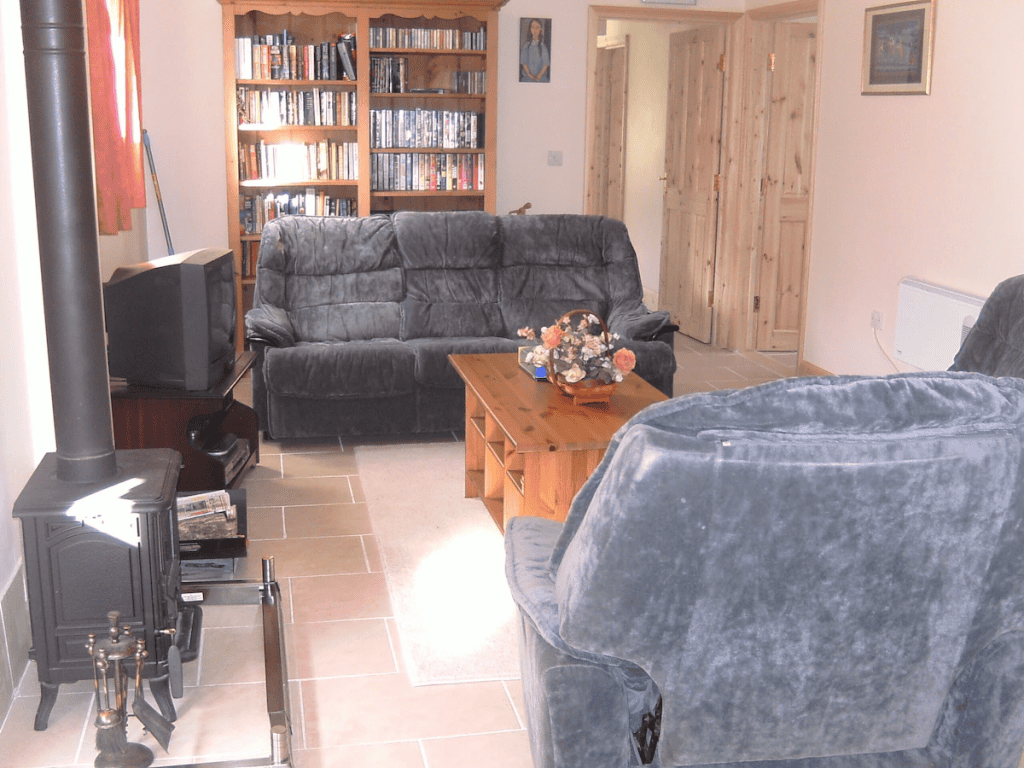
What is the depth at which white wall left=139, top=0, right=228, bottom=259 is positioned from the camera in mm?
6301

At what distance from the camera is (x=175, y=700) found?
8.91ft

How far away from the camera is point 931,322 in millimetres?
5016

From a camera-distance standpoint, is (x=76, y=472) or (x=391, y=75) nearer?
(x=76, y=472)

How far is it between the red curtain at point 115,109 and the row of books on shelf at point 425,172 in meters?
1.58

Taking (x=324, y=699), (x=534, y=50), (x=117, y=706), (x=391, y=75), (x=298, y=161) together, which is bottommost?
(x=324, y=699)

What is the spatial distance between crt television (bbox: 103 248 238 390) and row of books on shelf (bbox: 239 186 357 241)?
2.70 metres

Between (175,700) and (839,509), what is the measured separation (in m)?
1.83

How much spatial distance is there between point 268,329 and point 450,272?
A: 1127mm

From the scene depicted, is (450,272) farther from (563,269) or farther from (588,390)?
(588,390)

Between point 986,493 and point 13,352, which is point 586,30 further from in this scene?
point 986,493

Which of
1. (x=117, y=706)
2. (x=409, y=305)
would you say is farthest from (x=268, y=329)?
(x=117, y=706)

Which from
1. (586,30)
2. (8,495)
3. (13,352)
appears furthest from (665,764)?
(586,30)

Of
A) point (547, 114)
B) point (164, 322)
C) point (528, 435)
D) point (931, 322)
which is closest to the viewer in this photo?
point (528, 435)

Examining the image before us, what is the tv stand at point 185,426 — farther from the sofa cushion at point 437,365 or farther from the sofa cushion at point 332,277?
the sofa cushion at point 332,277
